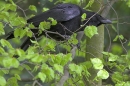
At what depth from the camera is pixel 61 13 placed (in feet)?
8.03

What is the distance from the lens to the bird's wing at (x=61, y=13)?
2.39m

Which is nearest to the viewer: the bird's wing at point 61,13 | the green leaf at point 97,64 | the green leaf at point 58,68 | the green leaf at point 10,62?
the green leaf at point 10,62

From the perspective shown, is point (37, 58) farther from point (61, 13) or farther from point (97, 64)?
point (61, 13)

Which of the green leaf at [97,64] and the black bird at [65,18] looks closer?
the green leaf at [97,64]

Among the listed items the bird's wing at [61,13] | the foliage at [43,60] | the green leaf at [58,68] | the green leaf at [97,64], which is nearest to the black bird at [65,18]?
the bird's wing at [61,13]

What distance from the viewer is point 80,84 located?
2066mm

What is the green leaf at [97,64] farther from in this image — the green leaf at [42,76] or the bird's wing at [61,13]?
the bird's wing at [61,13]

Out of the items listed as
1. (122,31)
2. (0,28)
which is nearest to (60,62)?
(0,28)

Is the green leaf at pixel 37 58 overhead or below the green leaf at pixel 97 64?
overhead

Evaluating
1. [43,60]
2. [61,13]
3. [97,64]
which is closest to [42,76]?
[43,60]

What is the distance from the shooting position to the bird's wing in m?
2.39

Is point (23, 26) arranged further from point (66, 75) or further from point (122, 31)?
point (122, 31)

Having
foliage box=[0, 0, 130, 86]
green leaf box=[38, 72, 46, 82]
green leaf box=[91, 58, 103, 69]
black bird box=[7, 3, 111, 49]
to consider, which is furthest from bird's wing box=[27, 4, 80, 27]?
green leaf box=[38, 72, 46, 82]

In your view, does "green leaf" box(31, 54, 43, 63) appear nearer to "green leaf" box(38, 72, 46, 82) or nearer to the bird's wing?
→ "green leaf" box(38, 72, 46, 82)
